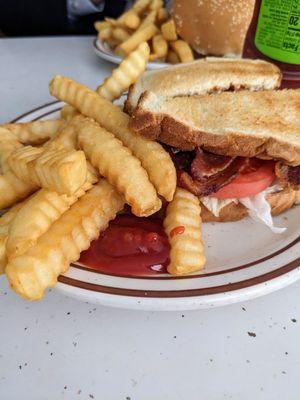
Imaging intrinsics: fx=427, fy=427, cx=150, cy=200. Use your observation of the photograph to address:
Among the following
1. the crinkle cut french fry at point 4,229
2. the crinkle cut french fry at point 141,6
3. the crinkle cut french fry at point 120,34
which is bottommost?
the crinkle cut french fry at point 120,34

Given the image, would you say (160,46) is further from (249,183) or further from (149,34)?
(249,183)

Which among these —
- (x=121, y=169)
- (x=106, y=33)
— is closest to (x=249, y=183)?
(x=121, y=169)

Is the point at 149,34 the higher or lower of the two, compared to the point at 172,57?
higher

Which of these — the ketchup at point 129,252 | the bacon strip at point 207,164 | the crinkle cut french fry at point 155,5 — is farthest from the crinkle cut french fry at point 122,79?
the crinkle cut french fry at point 155,5

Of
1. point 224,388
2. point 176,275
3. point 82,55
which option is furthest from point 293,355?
point 82,55

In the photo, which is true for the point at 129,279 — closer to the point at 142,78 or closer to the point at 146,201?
the point at 146,201

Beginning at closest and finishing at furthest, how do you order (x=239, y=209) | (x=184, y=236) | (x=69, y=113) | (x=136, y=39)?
(x=184, y=236)
(x=239, y=209)
(x=69, y=113)
(x=136, y=39)

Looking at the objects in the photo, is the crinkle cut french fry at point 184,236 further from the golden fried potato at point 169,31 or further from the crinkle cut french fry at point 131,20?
the crinkle cut french fry at point 131,20
